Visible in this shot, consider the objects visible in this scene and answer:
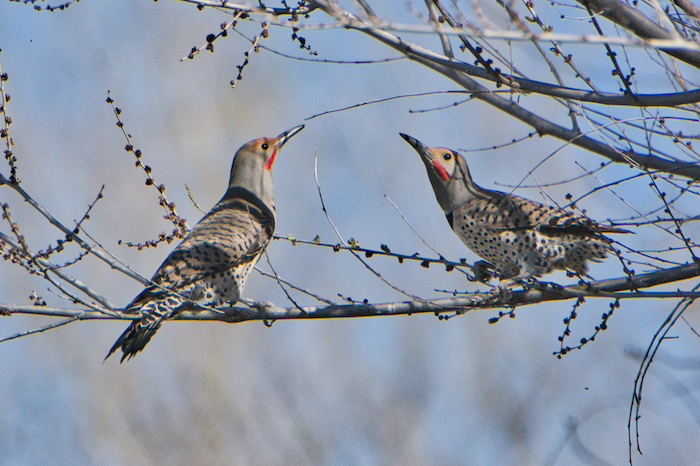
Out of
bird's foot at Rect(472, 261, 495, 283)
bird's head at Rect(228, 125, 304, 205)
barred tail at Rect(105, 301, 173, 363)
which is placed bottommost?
barred tail at Rect(105, 301, 173, 363)

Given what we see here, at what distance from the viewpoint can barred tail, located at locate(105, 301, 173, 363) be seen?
4.00 meters

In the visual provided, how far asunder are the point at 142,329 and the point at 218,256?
2.69ft

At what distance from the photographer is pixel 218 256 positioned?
4789mm

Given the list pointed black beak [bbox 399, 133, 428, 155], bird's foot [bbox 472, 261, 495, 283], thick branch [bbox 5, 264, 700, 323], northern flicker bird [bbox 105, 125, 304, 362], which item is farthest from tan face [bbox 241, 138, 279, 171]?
thick branch [bbox 5, 264, 700, 323]

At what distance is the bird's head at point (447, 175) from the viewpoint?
5547 mm

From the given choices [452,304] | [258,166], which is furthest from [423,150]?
[452,304]

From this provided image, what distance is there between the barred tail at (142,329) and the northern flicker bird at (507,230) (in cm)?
217

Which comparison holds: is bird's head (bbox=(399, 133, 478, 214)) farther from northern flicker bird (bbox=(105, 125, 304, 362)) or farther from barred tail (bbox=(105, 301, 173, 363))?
barred tail (bbox=(105, 301, 173, 363))

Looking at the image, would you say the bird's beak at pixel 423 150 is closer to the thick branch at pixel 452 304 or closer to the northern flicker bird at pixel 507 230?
the northern flicker bird at pixel 507 230

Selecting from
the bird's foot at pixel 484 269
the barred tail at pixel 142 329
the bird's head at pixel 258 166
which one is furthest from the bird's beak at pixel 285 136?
the barred tail at pixel 142 329

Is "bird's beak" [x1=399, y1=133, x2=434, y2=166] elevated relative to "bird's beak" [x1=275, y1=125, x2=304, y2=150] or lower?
lower

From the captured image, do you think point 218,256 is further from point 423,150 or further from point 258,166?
point 423,150

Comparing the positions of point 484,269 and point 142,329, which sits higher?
point 484,269

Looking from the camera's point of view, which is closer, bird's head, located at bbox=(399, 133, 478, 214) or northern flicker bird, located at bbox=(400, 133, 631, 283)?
northern flicker bird, located at bbox=(400, 133, 631, 283)
